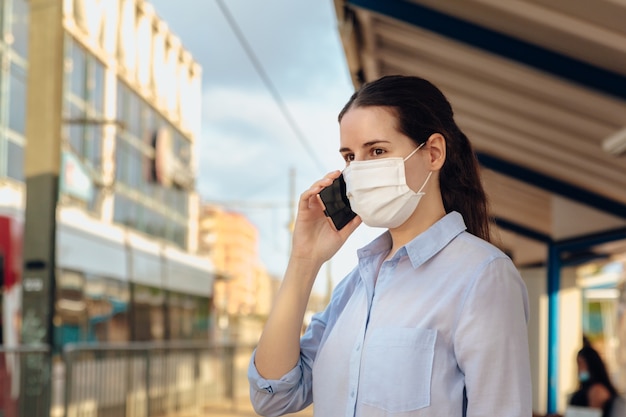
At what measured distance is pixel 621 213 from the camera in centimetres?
837

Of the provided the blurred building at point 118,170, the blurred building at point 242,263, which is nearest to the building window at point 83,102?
the blurred building at point 118,170

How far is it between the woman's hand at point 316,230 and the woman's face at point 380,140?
0.20 m

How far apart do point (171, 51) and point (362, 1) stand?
34.0m

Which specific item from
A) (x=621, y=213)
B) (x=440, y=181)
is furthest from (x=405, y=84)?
(x=621, y=213)

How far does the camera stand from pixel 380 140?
1.88 meters

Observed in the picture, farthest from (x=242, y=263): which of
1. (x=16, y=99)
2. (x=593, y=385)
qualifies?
(x=593, y=385)

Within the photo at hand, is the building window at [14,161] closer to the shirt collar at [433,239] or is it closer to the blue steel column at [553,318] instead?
the blue steel column at [553,318]

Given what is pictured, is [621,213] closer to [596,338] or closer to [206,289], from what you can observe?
[596,338]

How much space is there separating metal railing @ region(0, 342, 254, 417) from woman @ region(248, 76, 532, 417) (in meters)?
5.74

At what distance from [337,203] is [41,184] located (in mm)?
6120

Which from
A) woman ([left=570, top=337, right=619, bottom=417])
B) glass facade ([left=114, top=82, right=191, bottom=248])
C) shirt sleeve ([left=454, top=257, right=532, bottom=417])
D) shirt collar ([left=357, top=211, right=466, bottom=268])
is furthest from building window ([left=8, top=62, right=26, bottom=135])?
shirt sleeve ([left=454, top=257, right=532, bottom=417])

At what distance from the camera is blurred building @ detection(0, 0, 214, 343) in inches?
647

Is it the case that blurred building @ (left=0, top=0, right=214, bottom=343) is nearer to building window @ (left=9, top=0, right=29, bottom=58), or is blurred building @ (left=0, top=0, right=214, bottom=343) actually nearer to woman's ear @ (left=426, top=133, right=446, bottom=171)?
building window @ (left=9, top=0, right=29, bottom=58)

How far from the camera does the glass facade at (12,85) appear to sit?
1945 centimetres
